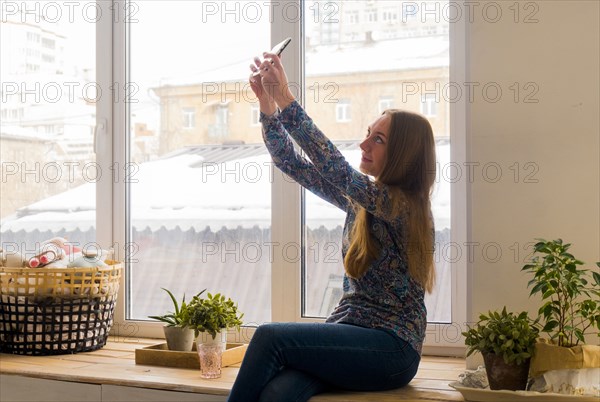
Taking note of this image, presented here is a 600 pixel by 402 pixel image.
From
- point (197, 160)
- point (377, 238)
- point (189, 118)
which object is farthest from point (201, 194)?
point (377, 238)

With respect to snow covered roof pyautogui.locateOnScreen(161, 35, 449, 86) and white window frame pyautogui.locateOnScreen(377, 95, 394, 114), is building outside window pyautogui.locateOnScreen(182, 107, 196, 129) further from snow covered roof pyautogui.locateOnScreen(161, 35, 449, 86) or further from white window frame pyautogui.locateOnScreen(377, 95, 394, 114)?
white window frame pyautogui.locateOnScreen(377, 95, 394, 114)

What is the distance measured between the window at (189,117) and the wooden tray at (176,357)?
0.76 meters

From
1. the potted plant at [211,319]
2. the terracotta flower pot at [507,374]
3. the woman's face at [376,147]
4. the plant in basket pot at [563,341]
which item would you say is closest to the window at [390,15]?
the woman's face at [376,147]

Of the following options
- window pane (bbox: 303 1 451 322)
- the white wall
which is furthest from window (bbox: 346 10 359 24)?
the white wall

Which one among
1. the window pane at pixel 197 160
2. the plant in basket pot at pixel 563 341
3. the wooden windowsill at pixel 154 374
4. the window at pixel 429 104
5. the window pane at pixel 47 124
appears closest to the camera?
the plant in basket pot at pixel 563 341

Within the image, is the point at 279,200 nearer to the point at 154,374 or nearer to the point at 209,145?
the point at 209,145

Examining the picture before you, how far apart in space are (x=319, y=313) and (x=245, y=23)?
961 millimetres

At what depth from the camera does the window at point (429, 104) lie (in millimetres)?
2349

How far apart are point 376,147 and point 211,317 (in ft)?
2.16

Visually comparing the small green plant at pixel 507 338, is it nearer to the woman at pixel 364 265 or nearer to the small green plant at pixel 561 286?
the small green plant at pixel 561 286

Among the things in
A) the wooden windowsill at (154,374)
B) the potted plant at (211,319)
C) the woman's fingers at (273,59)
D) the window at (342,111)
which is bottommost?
the wooden windowsill at (154,374)

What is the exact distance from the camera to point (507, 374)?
5.90 feet

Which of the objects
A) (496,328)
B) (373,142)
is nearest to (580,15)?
(373,142)

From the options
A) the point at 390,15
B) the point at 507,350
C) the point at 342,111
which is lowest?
the point at 507,350
